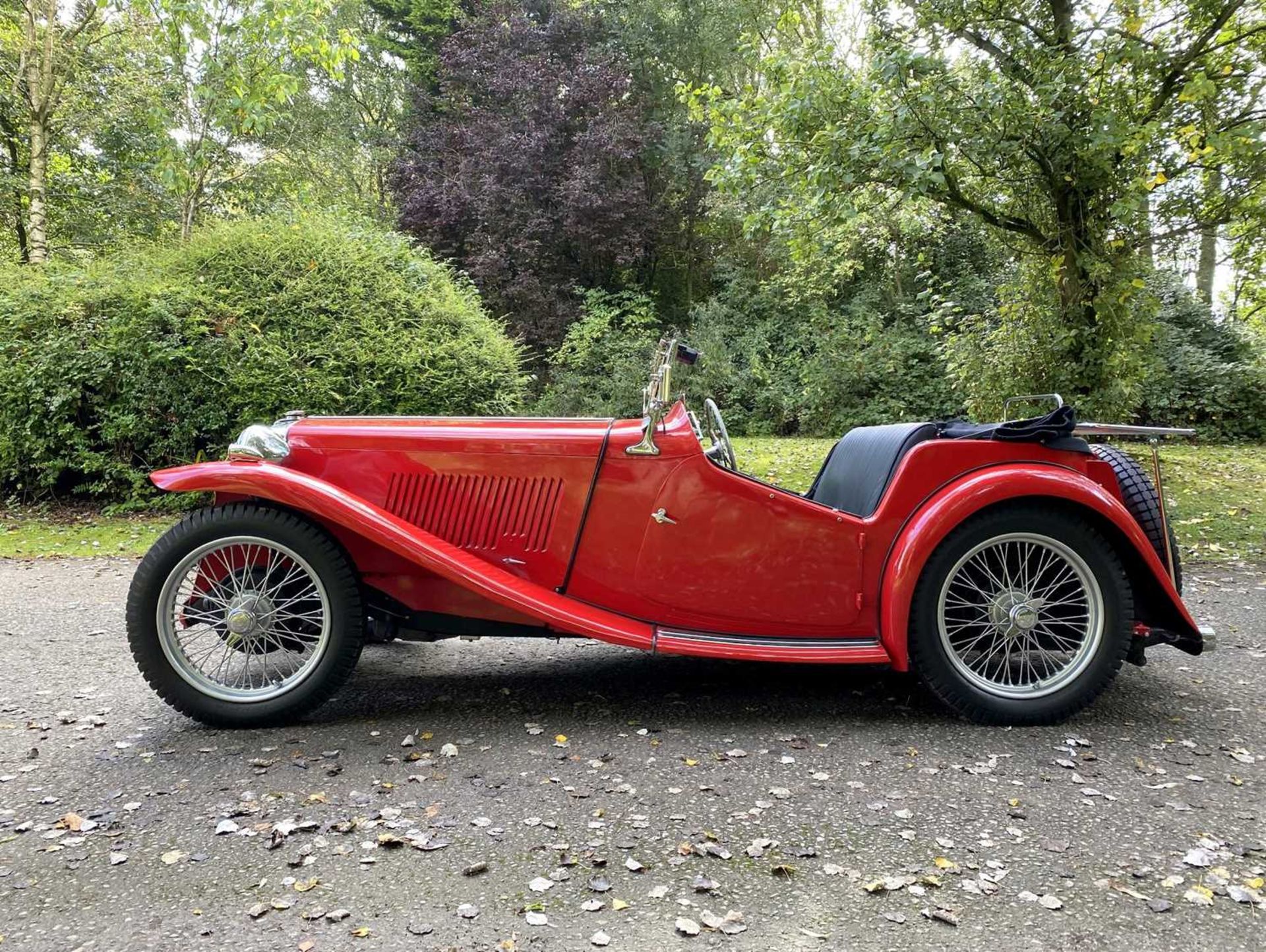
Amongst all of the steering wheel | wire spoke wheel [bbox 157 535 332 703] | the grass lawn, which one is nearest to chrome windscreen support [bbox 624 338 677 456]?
the steering wheel

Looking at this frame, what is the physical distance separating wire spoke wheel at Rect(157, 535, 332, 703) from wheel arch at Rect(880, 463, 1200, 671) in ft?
6.91

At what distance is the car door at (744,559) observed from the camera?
10.1 ft

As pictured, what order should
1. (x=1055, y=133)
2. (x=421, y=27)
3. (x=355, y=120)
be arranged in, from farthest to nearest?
1. (x=355, y=120)
2. (x=421, y=27)
3. (x=1055, y=133)

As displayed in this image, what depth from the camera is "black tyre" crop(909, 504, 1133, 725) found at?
3.03 m

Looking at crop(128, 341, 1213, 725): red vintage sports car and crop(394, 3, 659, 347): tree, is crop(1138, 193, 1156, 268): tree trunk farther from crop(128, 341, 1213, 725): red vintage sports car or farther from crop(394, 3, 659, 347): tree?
crop(394, 3, 659, 347): tree

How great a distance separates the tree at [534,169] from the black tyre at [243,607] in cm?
1244

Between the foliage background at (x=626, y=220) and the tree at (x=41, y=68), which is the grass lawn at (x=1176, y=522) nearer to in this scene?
the foliage background at (x=626, y=220)

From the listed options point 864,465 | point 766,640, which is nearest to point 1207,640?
point 864,465

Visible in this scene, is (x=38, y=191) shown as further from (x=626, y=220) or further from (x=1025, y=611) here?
(x=1025, y=611)

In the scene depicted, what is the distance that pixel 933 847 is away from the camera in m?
2.24

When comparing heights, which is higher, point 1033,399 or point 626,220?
point 626,220

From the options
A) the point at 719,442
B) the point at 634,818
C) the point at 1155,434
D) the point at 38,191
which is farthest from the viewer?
the point at 38,191

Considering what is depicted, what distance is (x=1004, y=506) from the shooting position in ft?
10.1

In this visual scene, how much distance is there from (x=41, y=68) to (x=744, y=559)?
15.0m
